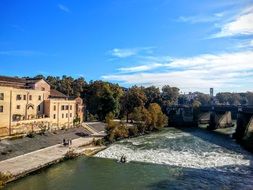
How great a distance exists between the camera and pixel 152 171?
43031 millimetres

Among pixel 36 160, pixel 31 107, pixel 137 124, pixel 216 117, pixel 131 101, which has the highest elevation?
pixel 131 101

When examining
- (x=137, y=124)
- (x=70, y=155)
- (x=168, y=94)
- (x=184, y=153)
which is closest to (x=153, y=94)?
(x=168, y=94)

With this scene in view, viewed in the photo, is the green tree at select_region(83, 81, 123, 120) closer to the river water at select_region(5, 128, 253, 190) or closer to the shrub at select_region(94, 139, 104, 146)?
the shrub at select_region(94, 139, 104, 146)

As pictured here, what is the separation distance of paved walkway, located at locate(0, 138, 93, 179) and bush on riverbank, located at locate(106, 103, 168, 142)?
13.7m

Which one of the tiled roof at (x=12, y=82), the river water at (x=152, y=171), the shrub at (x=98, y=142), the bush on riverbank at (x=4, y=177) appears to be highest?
the tiled roof at (x=12, y=82)

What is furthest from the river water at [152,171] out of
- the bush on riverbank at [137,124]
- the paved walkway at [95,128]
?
the paved walkway at [95,128]

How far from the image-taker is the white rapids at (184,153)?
156 feet

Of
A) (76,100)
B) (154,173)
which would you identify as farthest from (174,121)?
(154,173)

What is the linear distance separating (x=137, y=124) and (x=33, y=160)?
42.6 m

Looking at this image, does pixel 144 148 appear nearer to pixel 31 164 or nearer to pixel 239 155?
pixel 239 155

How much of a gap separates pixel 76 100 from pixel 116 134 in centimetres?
1961

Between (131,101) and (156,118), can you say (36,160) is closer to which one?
(156,118)

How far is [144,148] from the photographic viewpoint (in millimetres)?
60844

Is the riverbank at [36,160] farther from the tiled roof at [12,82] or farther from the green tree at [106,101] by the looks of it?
the green tree at [106,101]
